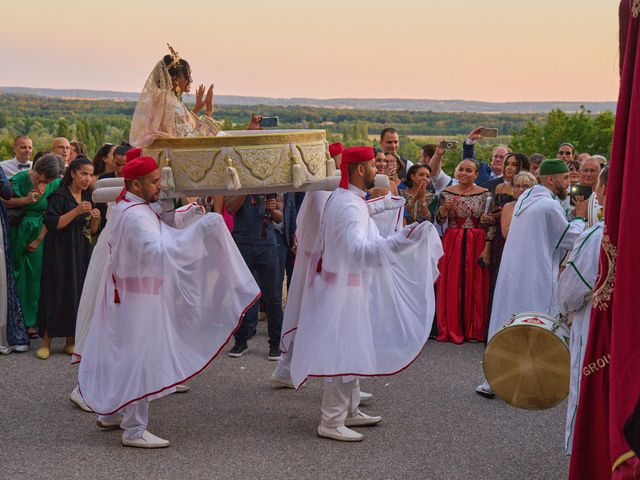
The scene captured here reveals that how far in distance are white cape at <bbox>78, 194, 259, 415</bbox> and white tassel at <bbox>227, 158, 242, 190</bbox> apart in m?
0.54

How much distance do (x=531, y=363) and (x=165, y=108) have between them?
282cm

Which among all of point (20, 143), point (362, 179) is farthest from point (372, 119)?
point (362, 179)

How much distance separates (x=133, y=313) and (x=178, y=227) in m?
0.79

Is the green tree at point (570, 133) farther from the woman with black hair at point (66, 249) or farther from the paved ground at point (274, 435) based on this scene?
the woman with black hair at point (66, 249)

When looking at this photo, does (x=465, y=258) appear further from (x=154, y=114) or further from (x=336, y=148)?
(x=154, y=114)

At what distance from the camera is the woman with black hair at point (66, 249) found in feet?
28.9

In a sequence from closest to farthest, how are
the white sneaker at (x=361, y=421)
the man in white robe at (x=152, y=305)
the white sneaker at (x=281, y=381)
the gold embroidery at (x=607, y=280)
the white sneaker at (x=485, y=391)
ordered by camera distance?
the gold embroidery at (x=607, y=280)
the man in white robe at (x=152, y=305)
the white sneaker at (x=361, y=421)
the white sneaker at (x=485, y=391)
the white sneaker at (x=281, y=381)

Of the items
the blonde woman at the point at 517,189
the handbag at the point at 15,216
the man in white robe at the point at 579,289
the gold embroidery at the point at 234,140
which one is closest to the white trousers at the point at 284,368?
the gold embroidery at the point at 234,140

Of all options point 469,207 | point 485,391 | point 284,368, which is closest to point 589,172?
point 469,207

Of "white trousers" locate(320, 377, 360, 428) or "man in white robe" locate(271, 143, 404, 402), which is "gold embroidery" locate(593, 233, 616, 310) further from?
"man in white robe" locate(271, 143, 404, 402)

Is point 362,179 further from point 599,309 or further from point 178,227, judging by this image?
point 599,309

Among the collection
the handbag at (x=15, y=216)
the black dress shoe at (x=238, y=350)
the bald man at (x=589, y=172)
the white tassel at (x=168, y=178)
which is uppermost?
the white tassel at (x=168, y=178)

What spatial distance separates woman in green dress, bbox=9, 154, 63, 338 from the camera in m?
9.41

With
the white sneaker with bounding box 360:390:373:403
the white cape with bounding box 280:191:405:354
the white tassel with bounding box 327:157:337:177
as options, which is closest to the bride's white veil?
the white tassel with bounding box 327:157:337:177
